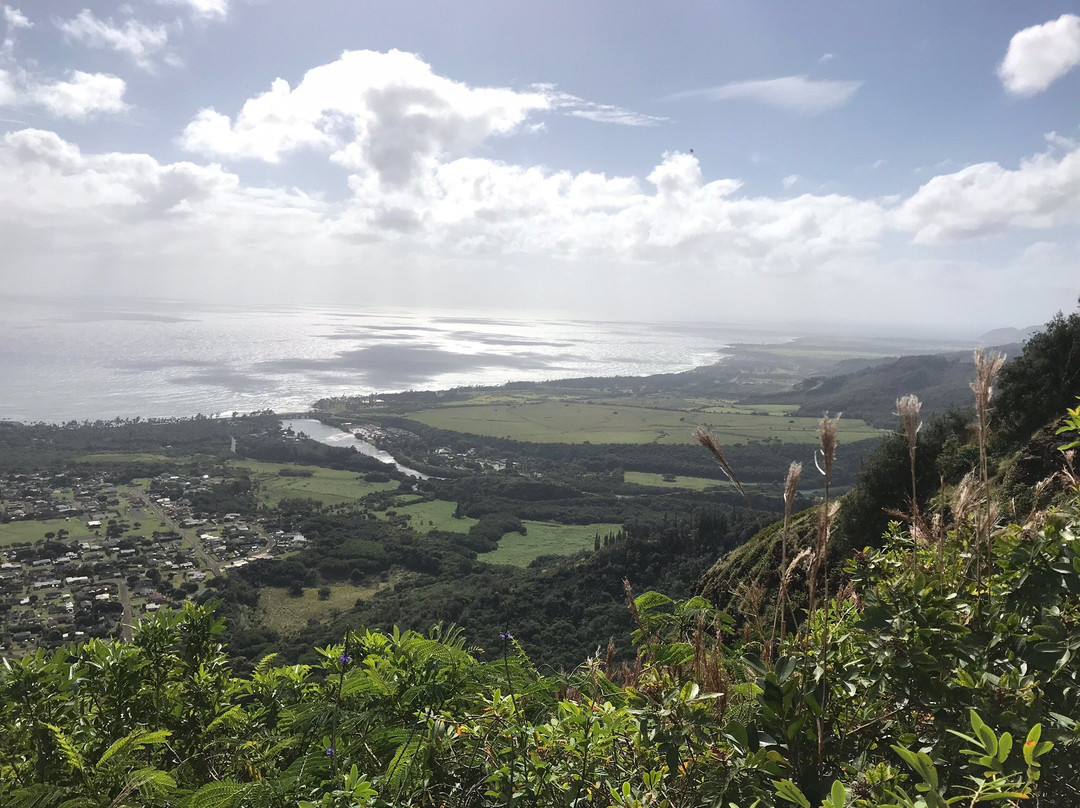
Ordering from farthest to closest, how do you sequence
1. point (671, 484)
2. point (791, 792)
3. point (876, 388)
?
point (876, 388) < point (671, 484) < point (791, 792)

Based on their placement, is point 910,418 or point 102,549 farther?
point 102,549

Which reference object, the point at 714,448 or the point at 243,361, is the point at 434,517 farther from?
the point at 243,361

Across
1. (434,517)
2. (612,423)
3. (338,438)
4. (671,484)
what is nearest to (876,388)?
(612,423)

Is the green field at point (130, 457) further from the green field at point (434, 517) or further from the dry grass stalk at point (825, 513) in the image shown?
the dry grass stalk at point (825, 513)

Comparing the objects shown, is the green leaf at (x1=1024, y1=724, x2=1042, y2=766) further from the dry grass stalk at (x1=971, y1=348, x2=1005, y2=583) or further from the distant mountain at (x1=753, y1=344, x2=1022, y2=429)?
the distant mountain at (x1=753, y1=344, x2=1022, y2=429)

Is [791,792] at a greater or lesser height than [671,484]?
greater

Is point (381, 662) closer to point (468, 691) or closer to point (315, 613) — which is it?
point (468, 691)

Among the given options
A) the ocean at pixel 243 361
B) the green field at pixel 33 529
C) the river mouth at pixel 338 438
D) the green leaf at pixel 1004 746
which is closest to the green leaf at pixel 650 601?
the green leaf at pixel 1004 746
